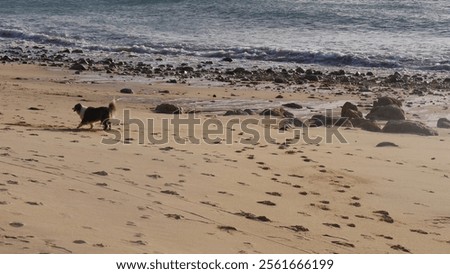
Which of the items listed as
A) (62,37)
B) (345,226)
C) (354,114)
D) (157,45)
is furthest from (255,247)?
(62,37)

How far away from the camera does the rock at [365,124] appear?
35.5 ft

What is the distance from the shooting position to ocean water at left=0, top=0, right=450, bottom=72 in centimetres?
2259

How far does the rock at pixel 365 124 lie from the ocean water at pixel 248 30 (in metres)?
9.58

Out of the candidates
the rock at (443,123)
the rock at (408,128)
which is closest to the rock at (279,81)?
the rock at (443,123)

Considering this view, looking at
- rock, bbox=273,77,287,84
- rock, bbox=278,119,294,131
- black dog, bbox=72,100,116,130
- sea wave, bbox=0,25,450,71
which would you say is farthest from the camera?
sea wave, bbox=0,25,450,71

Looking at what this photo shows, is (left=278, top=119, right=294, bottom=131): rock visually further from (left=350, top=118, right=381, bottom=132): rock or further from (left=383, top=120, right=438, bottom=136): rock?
(left=383, top=120, right=438, bottom=136): rock

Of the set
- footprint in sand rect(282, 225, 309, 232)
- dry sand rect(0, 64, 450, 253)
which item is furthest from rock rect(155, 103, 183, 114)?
footprint in sand rect(282, 225, 309, 232)

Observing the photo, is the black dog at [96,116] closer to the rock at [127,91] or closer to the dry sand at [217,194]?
the dry sand at [217,194]

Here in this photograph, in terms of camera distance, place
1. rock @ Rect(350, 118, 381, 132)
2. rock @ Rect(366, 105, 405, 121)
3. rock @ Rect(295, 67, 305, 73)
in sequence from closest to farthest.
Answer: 1. rock @ Rect(350, 118, 381, 132)
2. rock @ Rect(366, 105, 405, 121)
3. rock @ Rect(295, 67, 305, 73)

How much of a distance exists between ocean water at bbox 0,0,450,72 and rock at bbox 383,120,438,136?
989cm

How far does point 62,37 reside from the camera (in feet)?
93.4

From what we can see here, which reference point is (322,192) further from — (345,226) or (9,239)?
(9,239)

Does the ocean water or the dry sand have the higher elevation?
the ocean water

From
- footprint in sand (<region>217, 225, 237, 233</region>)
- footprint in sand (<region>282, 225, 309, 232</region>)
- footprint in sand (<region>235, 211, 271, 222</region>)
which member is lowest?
footprint in sand (<region>282, 225, 309, 232</region>)
